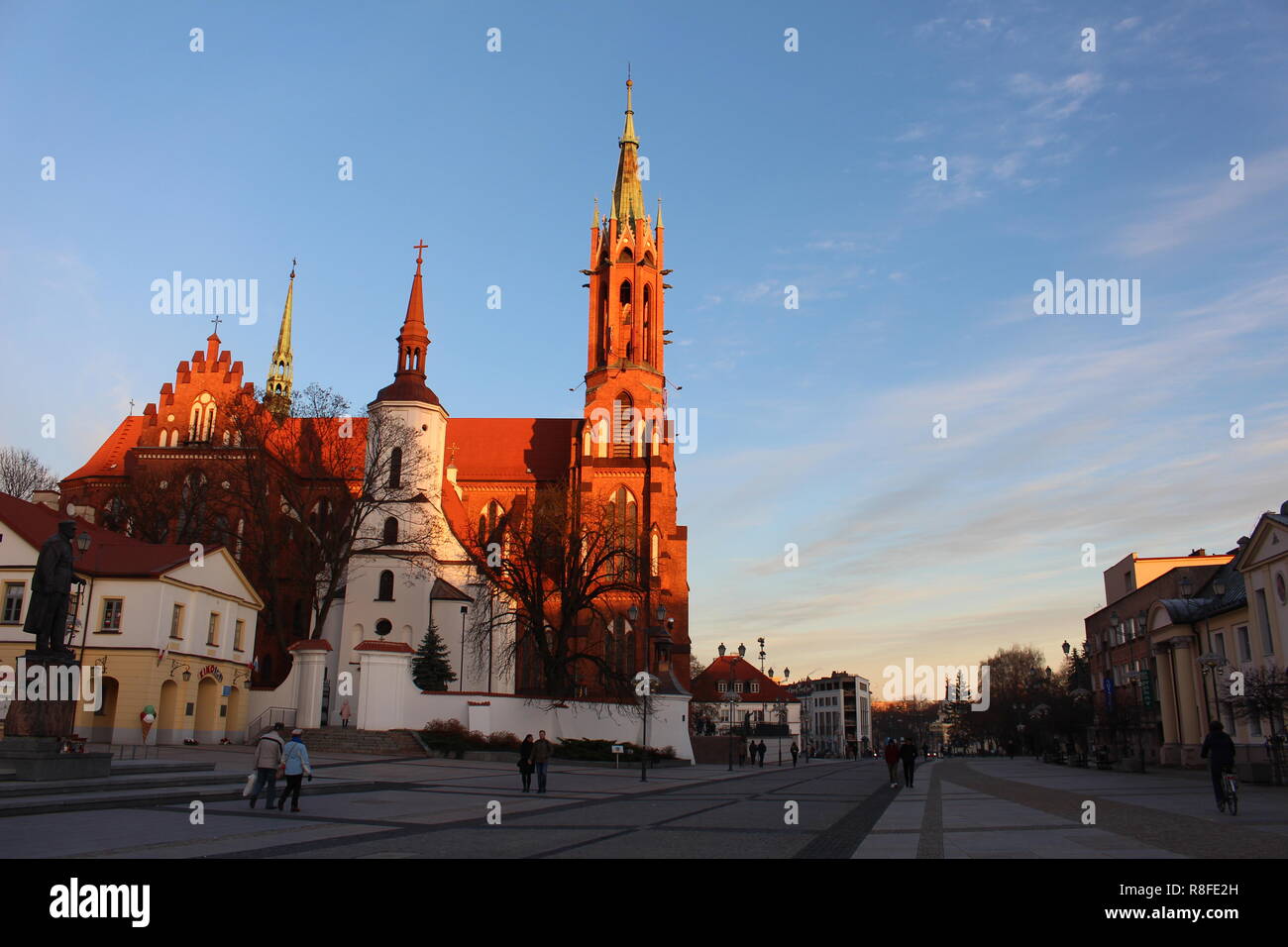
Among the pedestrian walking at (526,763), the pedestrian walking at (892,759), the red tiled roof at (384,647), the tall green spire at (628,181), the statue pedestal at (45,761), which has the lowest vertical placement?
the pedestrian walking at (892,759)

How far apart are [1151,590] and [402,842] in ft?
170

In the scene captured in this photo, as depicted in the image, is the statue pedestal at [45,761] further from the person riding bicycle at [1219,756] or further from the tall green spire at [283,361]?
the tall green spire at [283,361]

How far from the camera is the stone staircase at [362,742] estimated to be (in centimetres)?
3416

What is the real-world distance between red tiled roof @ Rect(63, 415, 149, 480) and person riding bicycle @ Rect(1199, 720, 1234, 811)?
55999 millimetres

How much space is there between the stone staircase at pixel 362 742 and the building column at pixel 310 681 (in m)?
3.95

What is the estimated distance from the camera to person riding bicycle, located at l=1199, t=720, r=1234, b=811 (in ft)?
50.5

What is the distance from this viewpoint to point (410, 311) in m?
51.4

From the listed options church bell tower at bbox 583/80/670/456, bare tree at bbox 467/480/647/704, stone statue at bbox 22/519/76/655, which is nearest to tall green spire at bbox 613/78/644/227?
church bell tower at bbox 583/80/670/456

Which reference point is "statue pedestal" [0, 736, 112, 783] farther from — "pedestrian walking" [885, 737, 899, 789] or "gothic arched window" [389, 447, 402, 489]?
"gothic arched window" [389, 447, 402, 489]

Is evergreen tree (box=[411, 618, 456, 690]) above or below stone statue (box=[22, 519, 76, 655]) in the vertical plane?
below

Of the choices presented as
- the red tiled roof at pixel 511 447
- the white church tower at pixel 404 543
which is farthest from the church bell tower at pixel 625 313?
the white church tower at pixel 404 543

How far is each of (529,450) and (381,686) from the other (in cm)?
3109
